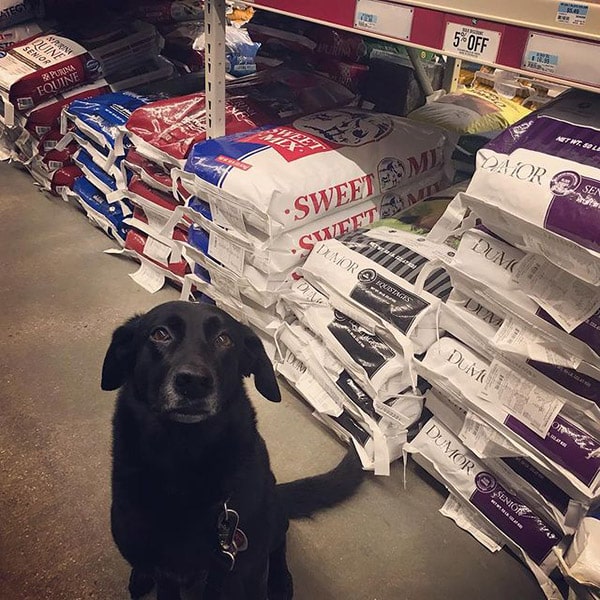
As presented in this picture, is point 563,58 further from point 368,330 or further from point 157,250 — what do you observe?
point 157,250

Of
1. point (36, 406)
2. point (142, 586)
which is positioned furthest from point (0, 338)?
point (142, 586)

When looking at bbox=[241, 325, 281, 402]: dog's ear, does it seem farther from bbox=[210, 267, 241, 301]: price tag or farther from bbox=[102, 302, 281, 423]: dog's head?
bbox=[210, 267, 241, 301]: price tag

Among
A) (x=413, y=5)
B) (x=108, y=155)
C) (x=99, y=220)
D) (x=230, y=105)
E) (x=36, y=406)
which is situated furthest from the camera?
(x=99, y=220)

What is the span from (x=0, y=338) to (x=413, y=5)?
1512 millimetres

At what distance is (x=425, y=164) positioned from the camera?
6.50ft

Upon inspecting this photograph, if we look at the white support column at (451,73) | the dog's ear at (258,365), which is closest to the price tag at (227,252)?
the dog's ear at (258,365)

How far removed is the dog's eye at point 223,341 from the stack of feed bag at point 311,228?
1.37 ft

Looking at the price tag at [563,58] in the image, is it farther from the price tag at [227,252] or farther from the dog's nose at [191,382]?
the price tag at [227,252]

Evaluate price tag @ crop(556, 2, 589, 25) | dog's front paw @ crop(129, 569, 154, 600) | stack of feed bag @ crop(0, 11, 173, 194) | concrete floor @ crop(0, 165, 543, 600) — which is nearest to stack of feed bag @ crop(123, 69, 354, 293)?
concrete floor @ crop(0, 165, 543, 600)

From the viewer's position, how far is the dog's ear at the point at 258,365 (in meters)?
1.22

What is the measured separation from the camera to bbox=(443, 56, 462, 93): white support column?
263cm

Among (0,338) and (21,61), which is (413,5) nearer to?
(0,338)

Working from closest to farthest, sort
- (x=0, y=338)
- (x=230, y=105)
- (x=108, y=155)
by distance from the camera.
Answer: (x=0, y=338), (x=230, y=105), (x=108, y=155)

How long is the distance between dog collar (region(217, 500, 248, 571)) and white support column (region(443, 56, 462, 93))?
7.02ft
